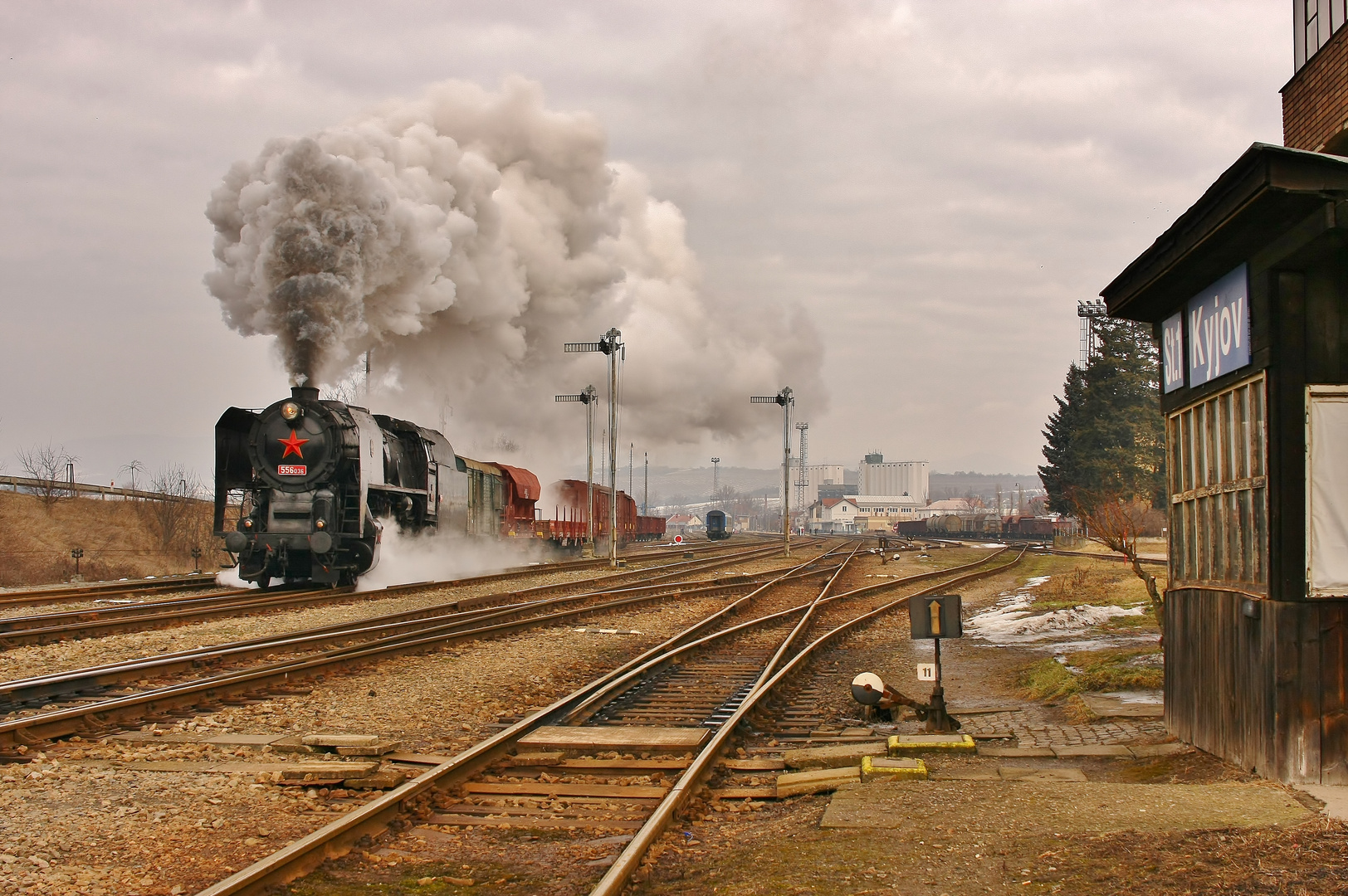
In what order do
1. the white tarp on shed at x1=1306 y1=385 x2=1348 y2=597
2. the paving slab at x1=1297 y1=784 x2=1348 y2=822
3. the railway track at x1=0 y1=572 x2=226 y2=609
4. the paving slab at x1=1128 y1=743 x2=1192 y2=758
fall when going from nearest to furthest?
the paving slab at x1=1297 y1=784 x2=1348 y2=822 → the white tarp on shed at x1=1306 y1=385 x2=1348 y2=597 → the paving slab at x1=1128 y1=743 x2=1192 y2=758 → the railway track at x1=0 y1=572 x2=226 y2=609

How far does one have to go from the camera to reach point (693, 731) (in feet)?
29.6

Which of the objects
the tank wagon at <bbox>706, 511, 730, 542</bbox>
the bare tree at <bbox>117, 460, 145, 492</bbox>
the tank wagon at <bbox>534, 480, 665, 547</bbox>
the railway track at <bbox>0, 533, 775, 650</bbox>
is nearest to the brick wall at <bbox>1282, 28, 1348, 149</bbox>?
the railway track at <bbox>0, 533, 775, 650</bbox>

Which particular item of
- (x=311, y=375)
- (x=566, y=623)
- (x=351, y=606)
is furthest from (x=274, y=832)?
(x=311, y=375)

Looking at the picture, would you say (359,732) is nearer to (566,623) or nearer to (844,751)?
(844,751)

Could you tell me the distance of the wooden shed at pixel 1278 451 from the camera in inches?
249

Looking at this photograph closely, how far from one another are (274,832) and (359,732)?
3.01 metres

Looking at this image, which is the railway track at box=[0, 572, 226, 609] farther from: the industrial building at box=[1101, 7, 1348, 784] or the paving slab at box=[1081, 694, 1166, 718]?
the industrial building at box=[1101, 7, 1348, 784]

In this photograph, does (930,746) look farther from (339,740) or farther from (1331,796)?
(339,740)

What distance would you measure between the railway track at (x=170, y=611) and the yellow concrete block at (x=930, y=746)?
11375mm

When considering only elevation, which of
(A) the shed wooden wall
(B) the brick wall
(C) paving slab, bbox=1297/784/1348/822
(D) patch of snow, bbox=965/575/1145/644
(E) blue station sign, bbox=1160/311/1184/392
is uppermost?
(B) the brick wall

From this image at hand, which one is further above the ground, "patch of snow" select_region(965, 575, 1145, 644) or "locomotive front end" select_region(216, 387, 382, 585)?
"locomotive front end" select_region(216, 387, 382, 585)

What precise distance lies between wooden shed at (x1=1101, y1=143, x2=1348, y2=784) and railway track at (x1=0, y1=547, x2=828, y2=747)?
8646 mm

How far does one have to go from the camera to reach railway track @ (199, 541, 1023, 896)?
583 centimetres

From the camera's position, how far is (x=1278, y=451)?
21.6 ft
